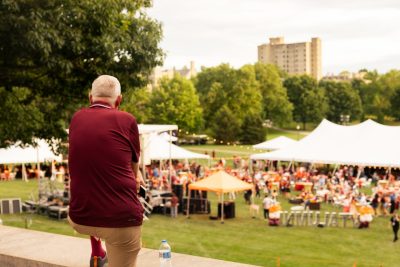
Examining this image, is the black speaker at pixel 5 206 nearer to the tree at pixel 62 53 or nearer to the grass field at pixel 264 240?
the grass field at pixel 264 240

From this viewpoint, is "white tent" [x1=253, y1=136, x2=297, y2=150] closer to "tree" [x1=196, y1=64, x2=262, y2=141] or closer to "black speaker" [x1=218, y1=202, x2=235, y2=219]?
"black speaker" [x1=218, y1=202, x2=235, y2=219]

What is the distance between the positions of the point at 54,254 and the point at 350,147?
26.9 m

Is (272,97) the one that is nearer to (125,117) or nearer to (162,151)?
(162,151)

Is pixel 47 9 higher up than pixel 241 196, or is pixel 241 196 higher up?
pixel 47 9

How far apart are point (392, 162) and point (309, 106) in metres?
69.7

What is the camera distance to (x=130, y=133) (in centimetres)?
277

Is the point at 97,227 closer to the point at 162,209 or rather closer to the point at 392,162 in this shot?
the point at 162,209

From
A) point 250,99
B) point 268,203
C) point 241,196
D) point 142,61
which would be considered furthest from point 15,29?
point 250,99

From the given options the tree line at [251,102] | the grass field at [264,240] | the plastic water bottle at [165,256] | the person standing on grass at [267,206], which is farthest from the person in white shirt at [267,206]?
the tree line at [251,102]

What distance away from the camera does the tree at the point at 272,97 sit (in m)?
91.4

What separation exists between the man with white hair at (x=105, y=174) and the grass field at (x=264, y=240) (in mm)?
10856

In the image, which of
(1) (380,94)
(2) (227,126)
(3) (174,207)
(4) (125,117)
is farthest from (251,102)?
(4) (125,117)

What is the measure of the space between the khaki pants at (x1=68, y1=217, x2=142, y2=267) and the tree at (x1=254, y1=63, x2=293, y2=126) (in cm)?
8731

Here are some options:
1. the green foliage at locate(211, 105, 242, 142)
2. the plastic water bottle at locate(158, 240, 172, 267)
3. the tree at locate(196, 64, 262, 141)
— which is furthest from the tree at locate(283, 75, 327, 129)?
the plastic water bottle at locate(158, 240, 172, 267)
